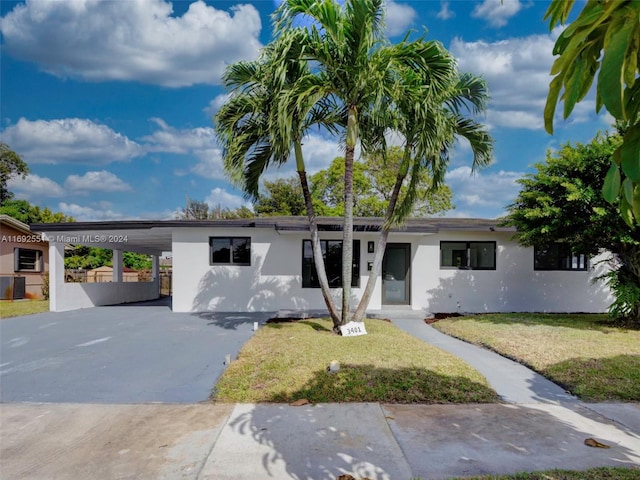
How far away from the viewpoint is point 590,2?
3.71 feet

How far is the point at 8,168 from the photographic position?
29.1 m

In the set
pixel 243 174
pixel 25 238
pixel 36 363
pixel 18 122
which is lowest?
pixel 36 363

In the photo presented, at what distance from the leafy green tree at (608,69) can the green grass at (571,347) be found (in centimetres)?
481

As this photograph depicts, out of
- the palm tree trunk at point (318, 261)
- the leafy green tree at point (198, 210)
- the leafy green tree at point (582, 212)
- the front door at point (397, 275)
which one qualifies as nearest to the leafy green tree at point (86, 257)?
the leafy green tree at point (198, 210)

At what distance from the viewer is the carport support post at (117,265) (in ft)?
57.6

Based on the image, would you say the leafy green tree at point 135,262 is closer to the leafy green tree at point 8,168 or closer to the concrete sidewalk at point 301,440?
the leafy green tree at point 8,168

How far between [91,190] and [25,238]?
15.4 metres

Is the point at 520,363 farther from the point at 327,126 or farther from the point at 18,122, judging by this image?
the point at 18,122

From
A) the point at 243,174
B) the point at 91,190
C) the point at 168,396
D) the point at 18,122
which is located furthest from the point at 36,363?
the point at 91,190

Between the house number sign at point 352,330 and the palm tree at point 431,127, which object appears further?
the house number sign at point 352,330

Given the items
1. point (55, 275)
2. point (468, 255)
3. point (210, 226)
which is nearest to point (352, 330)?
point (210, 226)

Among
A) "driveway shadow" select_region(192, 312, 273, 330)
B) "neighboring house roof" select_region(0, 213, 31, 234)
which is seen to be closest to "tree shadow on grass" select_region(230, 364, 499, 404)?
"driveway shadow" select_region(192, 312, 273, 330)

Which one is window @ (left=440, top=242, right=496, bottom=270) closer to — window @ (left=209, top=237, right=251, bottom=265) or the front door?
the front door

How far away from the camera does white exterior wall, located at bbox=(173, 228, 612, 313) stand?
12.3 m
